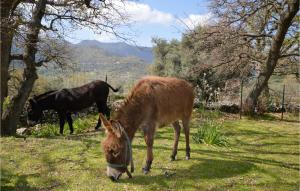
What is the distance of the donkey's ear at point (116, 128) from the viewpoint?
7262mm

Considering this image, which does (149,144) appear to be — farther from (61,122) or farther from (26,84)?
(26,84)

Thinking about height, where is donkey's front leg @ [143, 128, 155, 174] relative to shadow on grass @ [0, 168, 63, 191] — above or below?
above

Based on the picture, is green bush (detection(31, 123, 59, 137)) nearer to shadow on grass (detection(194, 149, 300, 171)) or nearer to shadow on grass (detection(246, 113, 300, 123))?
shadow on grass (detection(194, 149, 300, 171))

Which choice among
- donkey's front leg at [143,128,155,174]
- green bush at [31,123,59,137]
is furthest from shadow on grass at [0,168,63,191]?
green bush at [31,123,59,137]

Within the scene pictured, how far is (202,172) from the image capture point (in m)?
8.65

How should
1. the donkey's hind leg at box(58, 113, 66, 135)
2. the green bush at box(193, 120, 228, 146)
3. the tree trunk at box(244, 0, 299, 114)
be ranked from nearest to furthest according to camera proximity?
the green bush at box(193, 120, 228, 146), the donkey's hind leg at box(58, 113, 66, 135), the tree trunk at box(244, 0, 299, 114)

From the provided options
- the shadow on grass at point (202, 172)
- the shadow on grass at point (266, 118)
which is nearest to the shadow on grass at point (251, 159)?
the shadow on grass at point (202, 172)

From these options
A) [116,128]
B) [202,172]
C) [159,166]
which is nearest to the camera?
[116,128]

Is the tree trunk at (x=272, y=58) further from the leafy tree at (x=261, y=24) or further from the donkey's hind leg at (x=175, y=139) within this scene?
the donkey's hind leg at (x=175, y=139)

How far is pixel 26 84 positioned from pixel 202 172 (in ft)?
30.6

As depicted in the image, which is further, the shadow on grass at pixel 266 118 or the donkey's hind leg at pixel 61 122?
the shadow on grass at pixel 266 118

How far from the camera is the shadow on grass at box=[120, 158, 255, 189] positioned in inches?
306

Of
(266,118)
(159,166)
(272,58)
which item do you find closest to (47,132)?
(159,166)

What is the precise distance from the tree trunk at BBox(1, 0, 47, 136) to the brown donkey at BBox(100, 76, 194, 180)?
685 centimetres
